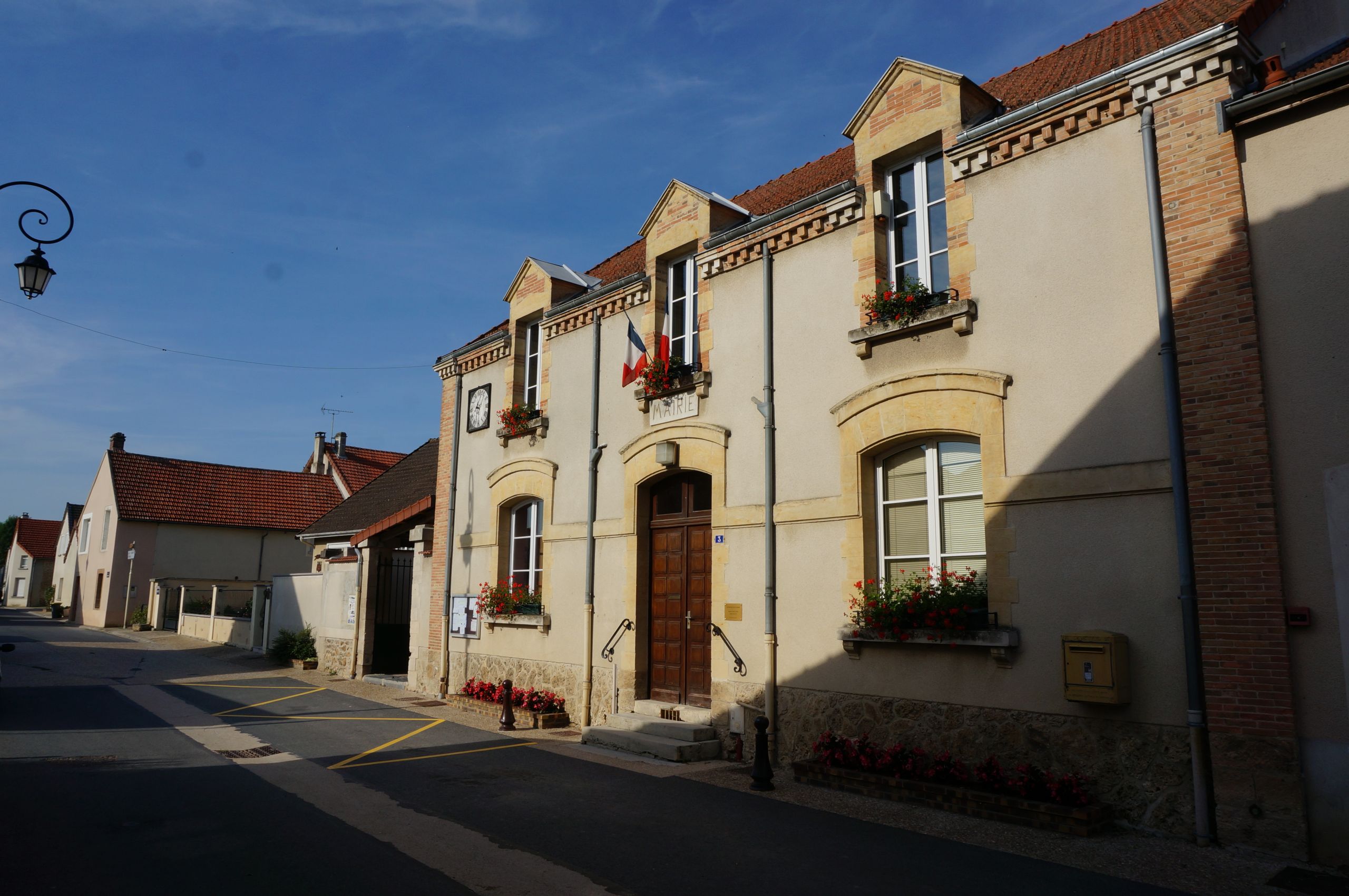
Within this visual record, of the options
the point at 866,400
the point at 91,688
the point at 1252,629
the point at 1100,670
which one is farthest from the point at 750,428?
the point at 91,688

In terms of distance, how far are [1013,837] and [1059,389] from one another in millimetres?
3717

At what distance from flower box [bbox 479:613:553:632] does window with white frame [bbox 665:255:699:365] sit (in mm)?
4402

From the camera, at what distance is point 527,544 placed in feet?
48.6

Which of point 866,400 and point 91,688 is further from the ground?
point 866,400

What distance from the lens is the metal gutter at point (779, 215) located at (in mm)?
9867

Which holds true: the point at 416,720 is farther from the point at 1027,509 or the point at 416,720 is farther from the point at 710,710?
the point at 1027,509

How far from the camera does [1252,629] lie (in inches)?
259

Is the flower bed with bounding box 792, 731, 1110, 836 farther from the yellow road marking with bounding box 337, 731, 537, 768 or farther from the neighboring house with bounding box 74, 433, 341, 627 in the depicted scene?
the neighboring house with bounding box 74, 433, 341, 627

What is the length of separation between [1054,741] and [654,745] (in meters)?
4.50

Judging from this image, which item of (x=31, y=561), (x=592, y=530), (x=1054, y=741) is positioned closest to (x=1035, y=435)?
(x=1054, y=741)

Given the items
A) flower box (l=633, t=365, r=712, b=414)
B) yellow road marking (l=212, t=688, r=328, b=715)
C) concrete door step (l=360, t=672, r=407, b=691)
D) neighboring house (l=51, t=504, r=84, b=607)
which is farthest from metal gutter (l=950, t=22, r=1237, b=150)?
neighboring house (l=51, t=504, r=84, b=607)

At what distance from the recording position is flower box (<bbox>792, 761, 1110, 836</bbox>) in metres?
6.93

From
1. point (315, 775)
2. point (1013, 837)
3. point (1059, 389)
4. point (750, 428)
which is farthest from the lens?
point (750, 428)

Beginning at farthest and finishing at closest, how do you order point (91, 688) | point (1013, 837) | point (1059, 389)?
point (91, 688)
point (1059, 389)
point (1013, 837)
